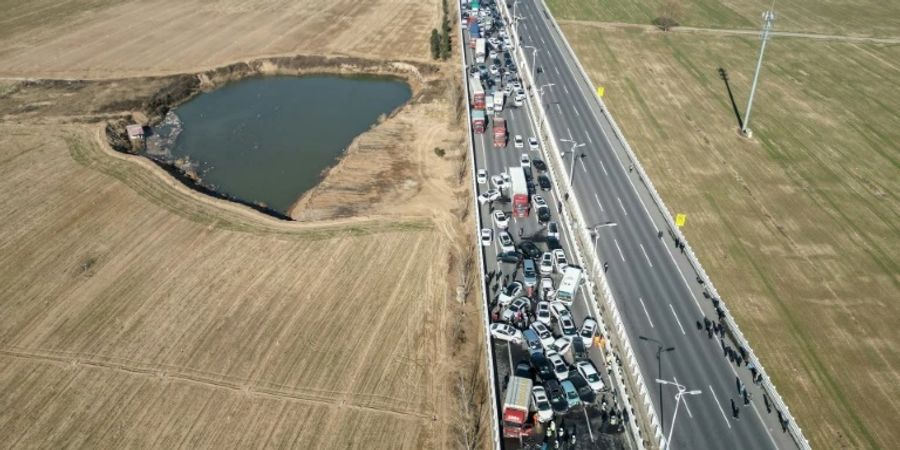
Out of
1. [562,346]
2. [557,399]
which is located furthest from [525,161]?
[557,399]

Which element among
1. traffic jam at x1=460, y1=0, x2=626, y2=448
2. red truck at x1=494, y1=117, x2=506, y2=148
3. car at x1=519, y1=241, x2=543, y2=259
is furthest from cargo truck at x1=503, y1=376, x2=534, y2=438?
red truck at x1=494, y1=117, x2=506, y2=148

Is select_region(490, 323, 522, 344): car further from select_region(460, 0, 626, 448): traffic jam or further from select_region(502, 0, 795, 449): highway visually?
select_region(502, 0, 795, 449): highway

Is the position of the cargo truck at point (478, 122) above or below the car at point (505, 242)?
above

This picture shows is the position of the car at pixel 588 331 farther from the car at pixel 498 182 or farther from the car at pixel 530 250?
the car at pixel 498 182

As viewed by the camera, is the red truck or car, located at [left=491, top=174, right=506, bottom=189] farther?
the red truck

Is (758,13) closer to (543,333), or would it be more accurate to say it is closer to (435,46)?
(435,46)

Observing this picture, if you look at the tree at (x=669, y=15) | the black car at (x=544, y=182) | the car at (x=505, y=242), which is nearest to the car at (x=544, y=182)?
the black car at (x=544, y=182)
